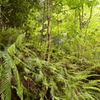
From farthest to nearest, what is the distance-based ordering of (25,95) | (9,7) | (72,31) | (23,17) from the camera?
1. (72,31)
2. (23,17)
3. (9,7)
4. (25,95)

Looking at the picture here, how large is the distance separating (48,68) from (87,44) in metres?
2.27

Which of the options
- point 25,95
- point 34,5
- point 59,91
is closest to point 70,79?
point 59,91

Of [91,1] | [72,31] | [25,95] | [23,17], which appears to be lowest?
[25,95]

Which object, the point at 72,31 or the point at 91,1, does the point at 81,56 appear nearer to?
the point at 72,31

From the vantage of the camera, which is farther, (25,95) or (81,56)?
(81,56)

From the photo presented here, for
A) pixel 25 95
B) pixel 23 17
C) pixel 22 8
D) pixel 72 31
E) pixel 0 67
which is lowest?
pixel 25 95

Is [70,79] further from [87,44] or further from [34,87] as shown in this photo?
[87,44]

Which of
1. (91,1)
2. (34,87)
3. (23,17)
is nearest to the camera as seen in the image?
(34,87)

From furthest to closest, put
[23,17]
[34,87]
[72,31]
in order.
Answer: [72,31] < [23,17] < [34,87]

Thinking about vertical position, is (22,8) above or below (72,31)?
above

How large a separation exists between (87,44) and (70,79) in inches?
87.0

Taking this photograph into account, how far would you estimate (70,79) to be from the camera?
171 cm

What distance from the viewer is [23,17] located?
2.47 m

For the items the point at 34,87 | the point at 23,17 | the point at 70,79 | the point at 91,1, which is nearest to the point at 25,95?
the point at 34,87
